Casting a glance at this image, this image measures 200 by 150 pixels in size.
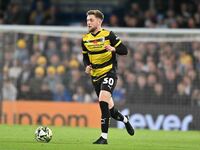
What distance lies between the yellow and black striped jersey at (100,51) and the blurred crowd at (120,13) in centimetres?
1050

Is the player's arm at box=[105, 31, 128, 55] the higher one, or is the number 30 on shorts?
the player's arm at box=[105, 31, 128, 55]

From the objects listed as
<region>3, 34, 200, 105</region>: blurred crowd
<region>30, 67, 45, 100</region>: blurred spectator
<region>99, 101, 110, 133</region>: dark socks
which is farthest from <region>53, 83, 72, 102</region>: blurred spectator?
<region>99, 101, 110, 133</region>: dark socks

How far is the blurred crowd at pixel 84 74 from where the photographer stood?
65.4ft

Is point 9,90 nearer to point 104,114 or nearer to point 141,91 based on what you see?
point 141,91

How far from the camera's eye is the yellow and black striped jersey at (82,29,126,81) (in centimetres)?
1252

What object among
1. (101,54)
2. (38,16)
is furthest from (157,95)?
(101,54)

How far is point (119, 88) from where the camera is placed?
66.3ft

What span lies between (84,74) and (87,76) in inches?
4.6

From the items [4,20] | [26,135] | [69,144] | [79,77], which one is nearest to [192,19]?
[79,77]

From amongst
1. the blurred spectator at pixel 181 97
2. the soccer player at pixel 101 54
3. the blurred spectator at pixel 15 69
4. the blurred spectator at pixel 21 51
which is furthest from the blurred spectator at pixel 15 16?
the soccer player at pixel 101 54

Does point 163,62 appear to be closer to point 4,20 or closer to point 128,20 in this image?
point 128,20

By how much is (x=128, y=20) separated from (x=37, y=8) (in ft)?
11.3

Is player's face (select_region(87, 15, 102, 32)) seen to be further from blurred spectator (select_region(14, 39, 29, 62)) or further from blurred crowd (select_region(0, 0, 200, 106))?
blurred spectator (select_region(14, 39, 29, 62))

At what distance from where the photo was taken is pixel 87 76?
2036 centimetres
